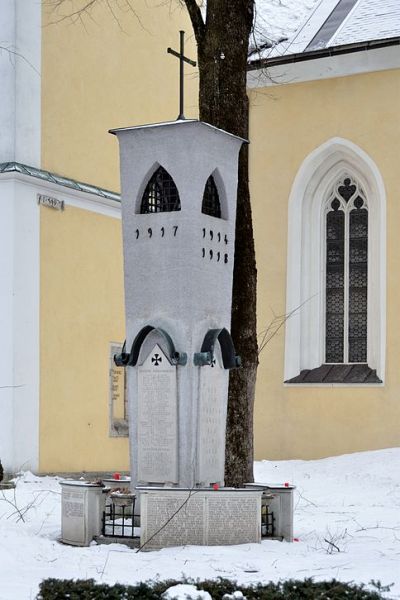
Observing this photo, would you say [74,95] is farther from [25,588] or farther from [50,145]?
[25,588]

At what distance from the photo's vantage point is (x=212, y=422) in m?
11.6

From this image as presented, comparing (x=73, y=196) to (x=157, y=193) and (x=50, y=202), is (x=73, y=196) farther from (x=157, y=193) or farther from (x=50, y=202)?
(x=157, y=193)

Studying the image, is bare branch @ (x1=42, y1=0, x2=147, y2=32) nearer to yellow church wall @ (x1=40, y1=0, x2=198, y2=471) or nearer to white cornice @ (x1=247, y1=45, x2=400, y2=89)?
yellow church wall @ (x1=40, y1=0, x2=198, y2=471)

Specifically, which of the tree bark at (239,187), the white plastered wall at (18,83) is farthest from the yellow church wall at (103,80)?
the tree bark at (239,187)

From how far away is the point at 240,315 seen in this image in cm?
1324

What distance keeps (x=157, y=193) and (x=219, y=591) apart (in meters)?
5.21

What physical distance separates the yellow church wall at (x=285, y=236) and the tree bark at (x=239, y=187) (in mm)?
6199

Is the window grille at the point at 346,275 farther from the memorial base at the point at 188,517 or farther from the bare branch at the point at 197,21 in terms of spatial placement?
the memorial base at the point at 188,517

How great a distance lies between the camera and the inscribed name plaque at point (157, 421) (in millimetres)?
11305

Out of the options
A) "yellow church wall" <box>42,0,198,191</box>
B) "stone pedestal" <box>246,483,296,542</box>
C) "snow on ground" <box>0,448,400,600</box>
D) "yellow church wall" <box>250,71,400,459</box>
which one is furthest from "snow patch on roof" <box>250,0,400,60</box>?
"stone pedestal" <box>246,483,296,542</box>

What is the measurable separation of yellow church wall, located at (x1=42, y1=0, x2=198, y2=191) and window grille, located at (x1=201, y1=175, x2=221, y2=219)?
745cm

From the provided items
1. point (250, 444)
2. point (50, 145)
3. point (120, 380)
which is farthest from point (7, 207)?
point (250, 444)

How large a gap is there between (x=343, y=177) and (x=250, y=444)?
8.34 meters

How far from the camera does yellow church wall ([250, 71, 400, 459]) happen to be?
19.3 metres
